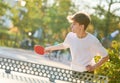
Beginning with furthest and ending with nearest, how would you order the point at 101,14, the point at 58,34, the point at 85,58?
1. the point at 58,34
2. the point at 101,14
3. the point at 85,58

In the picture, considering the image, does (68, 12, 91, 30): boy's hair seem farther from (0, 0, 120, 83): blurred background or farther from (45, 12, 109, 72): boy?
(0, 0, 120, 83): blurred background

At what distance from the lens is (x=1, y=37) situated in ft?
153

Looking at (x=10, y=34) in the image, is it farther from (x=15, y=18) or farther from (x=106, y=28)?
(x=106, y=28)

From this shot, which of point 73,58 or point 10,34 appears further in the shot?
point 10,34

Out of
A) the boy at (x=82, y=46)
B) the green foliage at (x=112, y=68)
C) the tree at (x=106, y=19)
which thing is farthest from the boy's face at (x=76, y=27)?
the tree at (x=106, y=19)

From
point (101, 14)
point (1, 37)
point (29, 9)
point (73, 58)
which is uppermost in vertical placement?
point (73, 58)

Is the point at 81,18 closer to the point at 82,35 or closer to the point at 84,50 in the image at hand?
the point at 82,35

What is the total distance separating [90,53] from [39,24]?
42491 mm

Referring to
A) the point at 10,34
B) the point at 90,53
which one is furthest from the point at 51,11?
the point at 90,53

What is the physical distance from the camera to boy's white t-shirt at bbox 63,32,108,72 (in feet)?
13.9

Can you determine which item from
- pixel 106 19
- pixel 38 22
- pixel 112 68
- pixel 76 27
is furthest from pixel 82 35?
pixel 38 22

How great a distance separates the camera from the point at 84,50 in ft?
13.9

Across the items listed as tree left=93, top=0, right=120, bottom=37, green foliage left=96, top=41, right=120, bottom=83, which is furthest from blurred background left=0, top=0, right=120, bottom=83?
green foliage left=96, top=41, right=120, bottom=83

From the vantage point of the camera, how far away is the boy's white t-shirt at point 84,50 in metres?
4.23
